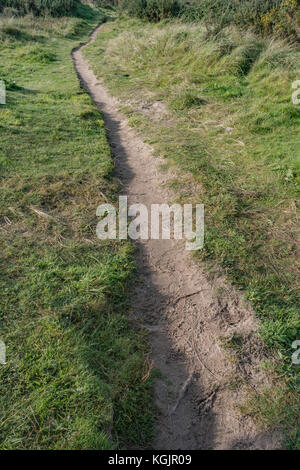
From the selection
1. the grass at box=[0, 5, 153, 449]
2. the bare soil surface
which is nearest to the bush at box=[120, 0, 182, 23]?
the grass at box=[0, 5, 153, 449]

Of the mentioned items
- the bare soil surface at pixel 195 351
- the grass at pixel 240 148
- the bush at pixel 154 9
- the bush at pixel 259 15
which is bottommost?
the bare soil surface at pixel 195 351

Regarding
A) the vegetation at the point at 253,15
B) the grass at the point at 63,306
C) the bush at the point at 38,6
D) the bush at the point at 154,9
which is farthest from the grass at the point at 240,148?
the bush at the point at 38,6

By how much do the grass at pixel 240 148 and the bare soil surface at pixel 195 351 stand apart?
0.18 m

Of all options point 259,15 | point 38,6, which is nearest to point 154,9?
point 38,6

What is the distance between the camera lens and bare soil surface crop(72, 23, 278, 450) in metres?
2.77

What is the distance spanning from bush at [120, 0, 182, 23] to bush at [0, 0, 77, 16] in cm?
435

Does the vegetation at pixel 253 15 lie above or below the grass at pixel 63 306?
above

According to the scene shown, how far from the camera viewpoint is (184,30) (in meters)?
11.7

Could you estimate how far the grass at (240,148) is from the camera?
3.66 m

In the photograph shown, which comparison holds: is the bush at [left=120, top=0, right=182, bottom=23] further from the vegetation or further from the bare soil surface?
the bare soil surface

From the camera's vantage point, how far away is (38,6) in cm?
2102

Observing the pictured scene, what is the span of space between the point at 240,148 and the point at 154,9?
15.4 metres

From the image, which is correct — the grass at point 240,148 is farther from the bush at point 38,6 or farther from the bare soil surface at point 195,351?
the bush at point 38,6

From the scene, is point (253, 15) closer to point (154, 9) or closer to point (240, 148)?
point (240, 148)
